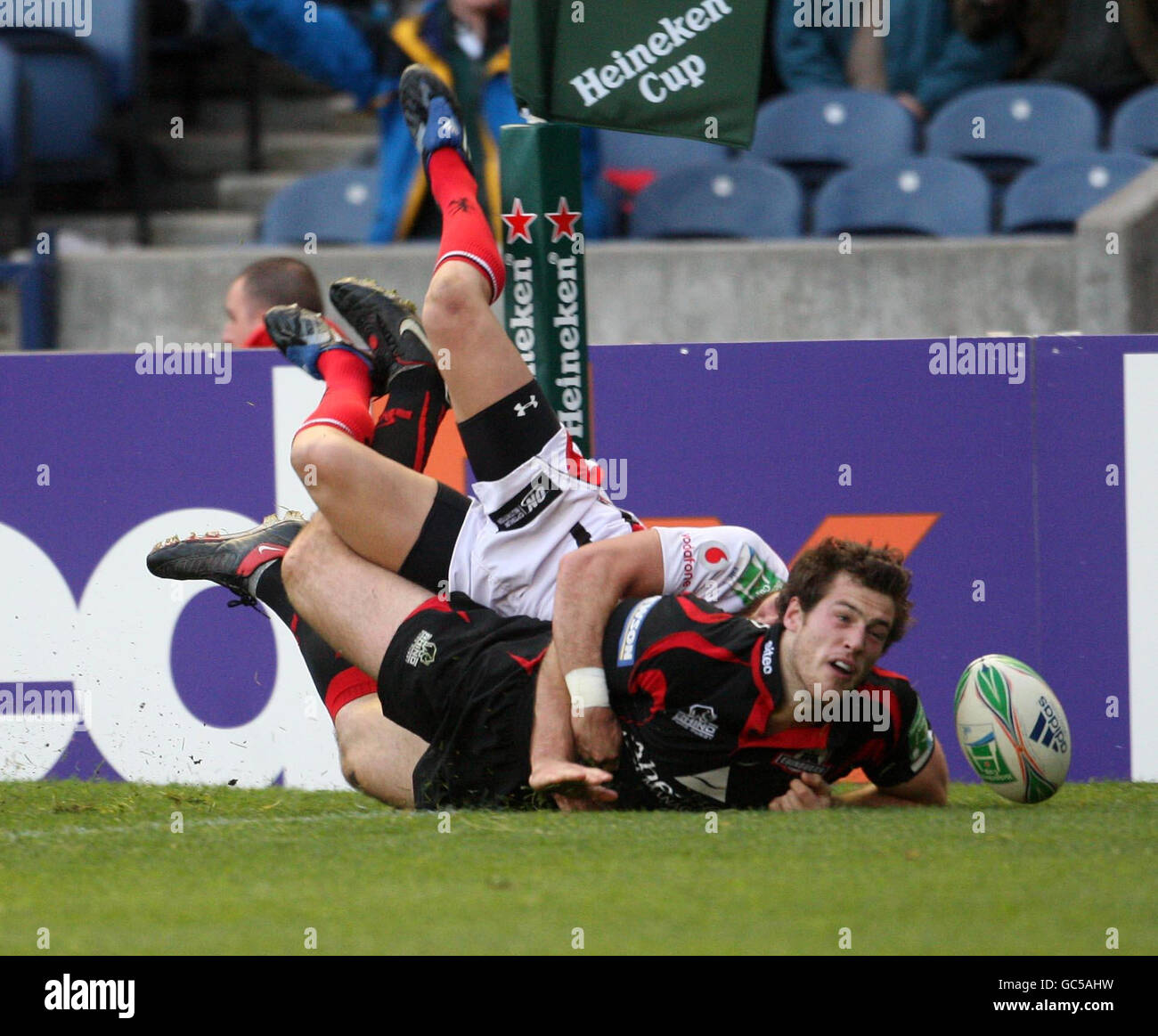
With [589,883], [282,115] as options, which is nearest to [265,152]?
[282,115]

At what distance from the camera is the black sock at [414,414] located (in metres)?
6.09

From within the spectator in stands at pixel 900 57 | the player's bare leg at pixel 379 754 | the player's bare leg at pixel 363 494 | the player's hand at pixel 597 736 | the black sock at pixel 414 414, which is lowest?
the player's bare leg at pixel 379 754

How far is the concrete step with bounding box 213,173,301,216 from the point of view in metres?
10.9

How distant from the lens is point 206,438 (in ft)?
22.5

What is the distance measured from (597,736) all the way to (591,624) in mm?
292

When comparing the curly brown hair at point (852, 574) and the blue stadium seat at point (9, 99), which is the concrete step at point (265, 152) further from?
the curly brown hair at point (852, 574)

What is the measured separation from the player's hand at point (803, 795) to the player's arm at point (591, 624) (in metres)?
0.47

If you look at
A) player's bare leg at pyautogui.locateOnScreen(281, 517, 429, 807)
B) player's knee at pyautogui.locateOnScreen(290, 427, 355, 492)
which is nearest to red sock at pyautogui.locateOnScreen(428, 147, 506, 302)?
player's knee at pyautogui.locateOnScreen(290, 427, 355, 492)

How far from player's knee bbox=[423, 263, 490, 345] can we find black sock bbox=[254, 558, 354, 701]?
88 centimetres

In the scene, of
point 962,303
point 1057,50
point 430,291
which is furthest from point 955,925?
point 1057,50

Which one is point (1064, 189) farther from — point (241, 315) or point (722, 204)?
point (241, 315)
